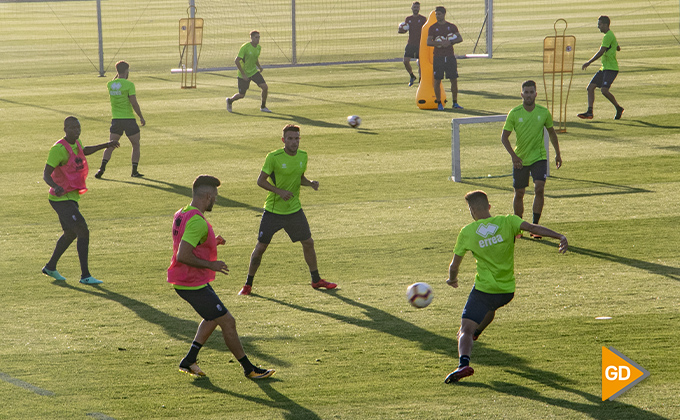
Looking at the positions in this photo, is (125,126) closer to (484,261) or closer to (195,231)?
(195,231)

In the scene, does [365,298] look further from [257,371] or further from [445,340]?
[257,371]

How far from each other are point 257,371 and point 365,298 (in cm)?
249

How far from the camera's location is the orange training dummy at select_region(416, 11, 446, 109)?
2147 cm

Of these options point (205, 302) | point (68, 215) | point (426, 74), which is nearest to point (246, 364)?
point (205, 302)

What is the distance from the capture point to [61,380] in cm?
736

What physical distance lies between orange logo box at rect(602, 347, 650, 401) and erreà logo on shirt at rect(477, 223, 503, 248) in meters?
1.54

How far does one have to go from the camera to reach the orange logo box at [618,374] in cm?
677

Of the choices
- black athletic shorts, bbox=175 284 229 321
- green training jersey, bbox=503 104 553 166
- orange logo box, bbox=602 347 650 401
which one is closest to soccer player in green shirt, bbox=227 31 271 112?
green training jersey, bbox=503 104 553 166

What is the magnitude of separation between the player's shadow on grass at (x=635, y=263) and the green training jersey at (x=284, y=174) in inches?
159

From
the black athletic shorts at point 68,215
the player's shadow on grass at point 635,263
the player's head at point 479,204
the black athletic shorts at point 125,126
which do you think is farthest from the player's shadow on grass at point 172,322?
the black athletic shorts at point 125,126

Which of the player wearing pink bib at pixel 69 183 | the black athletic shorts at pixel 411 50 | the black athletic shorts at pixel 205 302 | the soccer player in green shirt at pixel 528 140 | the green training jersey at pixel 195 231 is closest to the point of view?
the green training jersey at pixel 195 231

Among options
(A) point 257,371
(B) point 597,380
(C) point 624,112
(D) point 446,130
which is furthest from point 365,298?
(C) point 624,112

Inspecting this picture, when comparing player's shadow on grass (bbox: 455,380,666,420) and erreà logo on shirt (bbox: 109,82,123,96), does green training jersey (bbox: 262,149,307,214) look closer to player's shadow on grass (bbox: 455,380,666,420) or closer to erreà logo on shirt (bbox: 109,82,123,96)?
player's shadow on grass (bbox: 455,380,666,420)

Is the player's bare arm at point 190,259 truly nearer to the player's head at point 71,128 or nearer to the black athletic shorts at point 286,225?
the black athletic shorts at point 286,225
